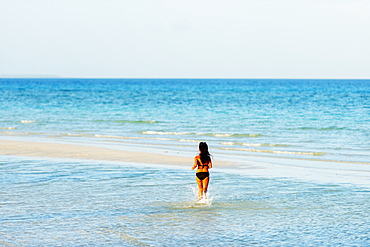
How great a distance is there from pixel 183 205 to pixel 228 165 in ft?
19.5

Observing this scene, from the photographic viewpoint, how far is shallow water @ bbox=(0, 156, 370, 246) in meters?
7.95

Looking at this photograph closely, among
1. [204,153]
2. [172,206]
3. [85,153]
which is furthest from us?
[85,153]

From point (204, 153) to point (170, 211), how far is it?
154 cm

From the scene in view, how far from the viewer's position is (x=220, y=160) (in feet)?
56.5

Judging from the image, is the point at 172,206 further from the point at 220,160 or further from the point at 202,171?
the point at 220,160

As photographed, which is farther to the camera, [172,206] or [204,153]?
[204,153]

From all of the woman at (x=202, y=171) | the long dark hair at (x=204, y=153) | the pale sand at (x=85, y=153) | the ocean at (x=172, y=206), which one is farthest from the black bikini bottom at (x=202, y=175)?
the pale sand at (x=85, y=153)

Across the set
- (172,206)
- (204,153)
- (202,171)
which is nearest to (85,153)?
(202,171)

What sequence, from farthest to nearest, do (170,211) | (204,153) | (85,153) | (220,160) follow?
1. (85,153)
2. (220,160)
3. (204,153)
4. (170,211)

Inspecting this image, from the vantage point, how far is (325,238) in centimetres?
801

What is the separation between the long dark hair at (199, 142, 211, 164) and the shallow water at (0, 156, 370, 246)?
0.87 meters

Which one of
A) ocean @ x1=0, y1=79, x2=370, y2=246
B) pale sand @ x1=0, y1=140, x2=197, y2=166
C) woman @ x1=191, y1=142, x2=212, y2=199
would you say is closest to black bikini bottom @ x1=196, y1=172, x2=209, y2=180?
woman @ x1=191, y1=142, x2=212, y2=199

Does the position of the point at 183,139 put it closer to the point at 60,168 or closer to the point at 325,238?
the point at 60,168

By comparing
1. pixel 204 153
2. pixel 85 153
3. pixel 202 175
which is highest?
pixel 204 153
